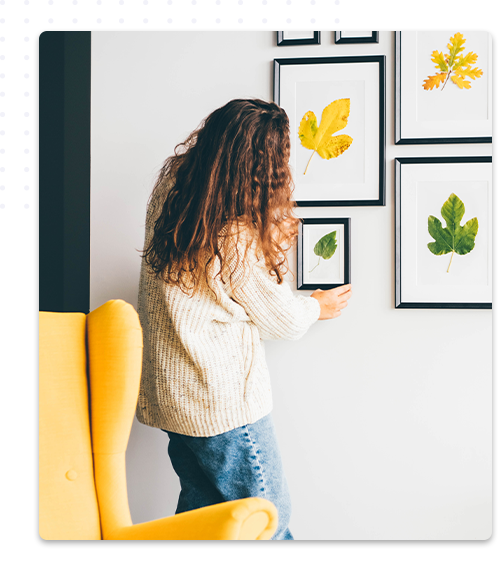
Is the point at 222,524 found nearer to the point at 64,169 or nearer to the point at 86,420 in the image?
the point at 86,420

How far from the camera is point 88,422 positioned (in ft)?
2.52

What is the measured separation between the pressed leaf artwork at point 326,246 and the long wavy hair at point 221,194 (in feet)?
0.83

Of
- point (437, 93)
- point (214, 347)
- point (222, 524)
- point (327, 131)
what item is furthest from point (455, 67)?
point (222, 524)

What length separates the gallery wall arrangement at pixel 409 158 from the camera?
1187 mm

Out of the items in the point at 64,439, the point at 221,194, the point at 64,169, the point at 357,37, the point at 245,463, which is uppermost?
the point at 357,37

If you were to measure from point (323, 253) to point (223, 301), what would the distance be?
43cm

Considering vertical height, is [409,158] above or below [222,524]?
above

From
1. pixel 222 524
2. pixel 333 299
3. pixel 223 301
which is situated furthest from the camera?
pixel 333 299

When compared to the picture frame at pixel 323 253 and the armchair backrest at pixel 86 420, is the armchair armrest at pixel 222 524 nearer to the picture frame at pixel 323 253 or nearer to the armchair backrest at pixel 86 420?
the armchair backrest at pixel 86 420

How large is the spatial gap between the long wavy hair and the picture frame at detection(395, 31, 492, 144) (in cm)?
45

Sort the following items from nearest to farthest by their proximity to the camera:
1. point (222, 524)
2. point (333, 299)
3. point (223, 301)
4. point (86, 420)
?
1. point (222, 524)
2. point (86, 420)
3. point (223, 301)
4. point (333, 299)

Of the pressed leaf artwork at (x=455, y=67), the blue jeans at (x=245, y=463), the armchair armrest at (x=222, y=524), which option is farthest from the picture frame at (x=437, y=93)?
the armchair armrest at (x=222, y=524)

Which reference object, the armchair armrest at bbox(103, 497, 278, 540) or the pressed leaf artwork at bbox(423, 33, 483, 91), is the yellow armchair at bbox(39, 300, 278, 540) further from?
the pressed leaf artwork at bbox(423, 33, 483, 91)
